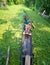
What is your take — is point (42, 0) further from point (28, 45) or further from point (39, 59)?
point (39, 59)

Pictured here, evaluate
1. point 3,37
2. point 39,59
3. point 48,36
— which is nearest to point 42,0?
point 48,36

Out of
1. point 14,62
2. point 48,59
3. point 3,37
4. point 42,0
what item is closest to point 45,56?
point 48,59

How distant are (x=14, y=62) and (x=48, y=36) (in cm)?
767

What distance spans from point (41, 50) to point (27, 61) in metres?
3.62

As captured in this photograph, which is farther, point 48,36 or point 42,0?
point 42,0

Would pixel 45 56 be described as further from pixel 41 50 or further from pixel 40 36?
pixel 40 36

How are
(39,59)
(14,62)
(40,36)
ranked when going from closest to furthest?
(14,62), (39,59), (40,36)

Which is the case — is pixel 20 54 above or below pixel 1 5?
above

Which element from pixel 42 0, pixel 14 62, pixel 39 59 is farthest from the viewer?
pixel 42 0

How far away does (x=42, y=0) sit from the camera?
2853 cm

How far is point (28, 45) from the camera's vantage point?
46.5ft

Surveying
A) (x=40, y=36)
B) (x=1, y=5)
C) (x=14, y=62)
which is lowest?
(x=1, y=5)

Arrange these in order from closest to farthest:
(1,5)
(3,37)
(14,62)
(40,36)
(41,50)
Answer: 1. (14,62)
2. (41,50)
3. (3,37)
4. (40,36)
5. (1,5)

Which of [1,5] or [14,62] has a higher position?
[14,62]
